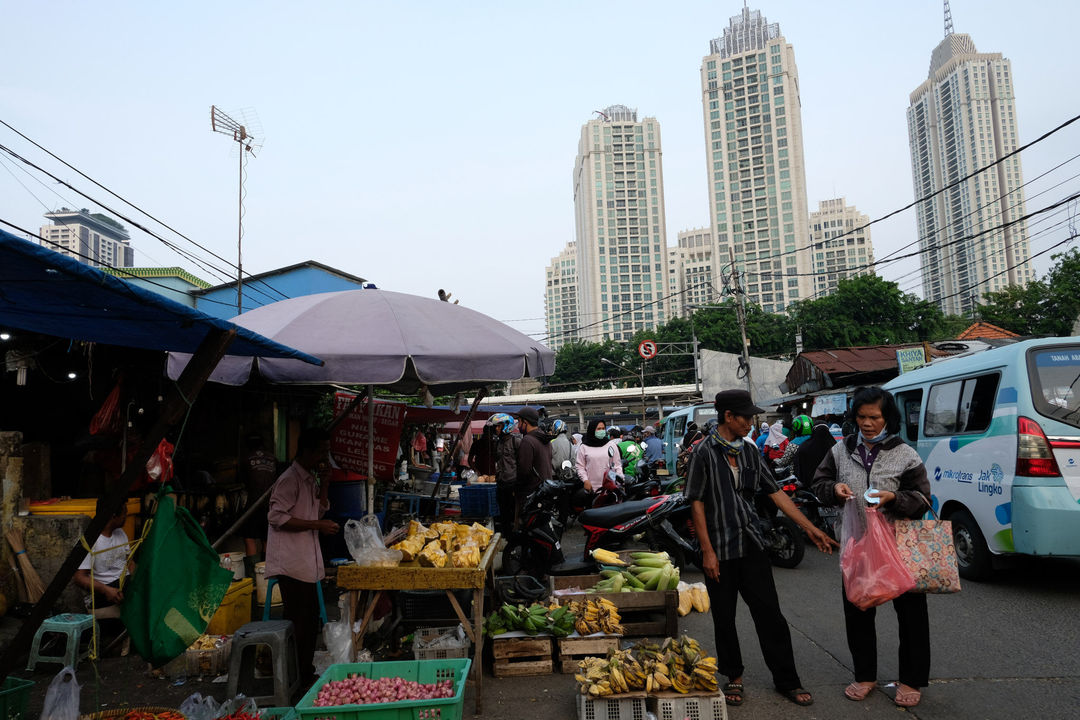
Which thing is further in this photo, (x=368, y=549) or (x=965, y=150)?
(x=965, y=150)

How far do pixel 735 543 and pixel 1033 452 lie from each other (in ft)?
10.8

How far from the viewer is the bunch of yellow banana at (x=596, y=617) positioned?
15.5 ft

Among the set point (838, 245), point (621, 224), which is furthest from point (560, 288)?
point (838, 245)

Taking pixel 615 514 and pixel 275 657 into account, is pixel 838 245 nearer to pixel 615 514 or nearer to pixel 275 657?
pixel 615 514

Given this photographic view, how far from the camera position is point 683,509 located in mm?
7457

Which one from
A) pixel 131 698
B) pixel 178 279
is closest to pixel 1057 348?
pixel 131 698

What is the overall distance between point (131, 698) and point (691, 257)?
96.3m

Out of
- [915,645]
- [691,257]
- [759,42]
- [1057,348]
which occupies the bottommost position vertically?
[915,645]

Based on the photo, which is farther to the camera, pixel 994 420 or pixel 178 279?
pixel 178 279

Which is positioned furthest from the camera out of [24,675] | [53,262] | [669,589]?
[669,589]

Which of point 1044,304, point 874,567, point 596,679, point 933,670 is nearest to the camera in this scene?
point 874,567

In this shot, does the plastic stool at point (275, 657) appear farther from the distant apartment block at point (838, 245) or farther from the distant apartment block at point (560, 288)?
the distant apartment block at point (560, 288)

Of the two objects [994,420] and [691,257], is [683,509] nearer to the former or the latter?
[994,420]

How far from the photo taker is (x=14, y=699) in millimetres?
3389
